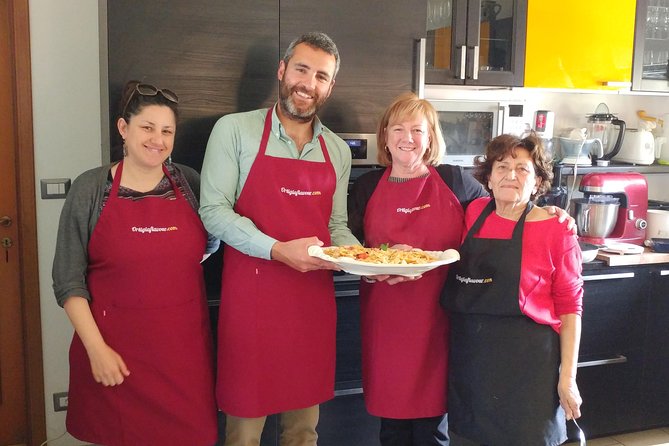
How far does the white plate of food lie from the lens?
5.48 ft

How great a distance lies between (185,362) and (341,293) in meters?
0.71

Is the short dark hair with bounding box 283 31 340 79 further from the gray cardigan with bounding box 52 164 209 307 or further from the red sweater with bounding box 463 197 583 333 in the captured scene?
the red sweater with bounding box 463 197 583 333

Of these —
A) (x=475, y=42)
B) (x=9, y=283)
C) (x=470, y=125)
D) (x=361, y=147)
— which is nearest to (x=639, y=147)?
(x=470, y=125)

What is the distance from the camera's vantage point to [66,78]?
244 cm

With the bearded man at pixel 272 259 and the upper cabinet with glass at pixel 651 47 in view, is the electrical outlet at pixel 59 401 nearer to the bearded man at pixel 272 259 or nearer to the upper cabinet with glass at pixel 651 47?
the bearded man at pixel 272 259

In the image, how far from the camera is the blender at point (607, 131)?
318 centimetres

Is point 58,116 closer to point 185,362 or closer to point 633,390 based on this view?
point 185,362

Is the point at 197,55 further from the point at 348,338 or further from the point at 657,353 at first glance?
the point at 657,353

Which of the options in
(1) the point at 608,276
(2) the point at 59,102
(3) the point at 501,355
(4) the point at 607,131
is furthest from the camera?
(4) the point at 607,131

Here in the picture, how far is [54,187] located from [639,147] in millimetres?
2684

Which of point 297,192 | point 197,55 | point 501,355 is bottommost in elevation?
point 501,355

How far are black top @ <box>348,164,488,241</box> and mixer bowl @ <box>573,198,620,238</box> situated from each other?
3.70 ft

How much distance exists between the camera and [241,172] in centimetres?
186

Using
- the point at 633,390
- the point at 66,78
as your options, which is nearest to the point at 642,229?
the point at 633,390
